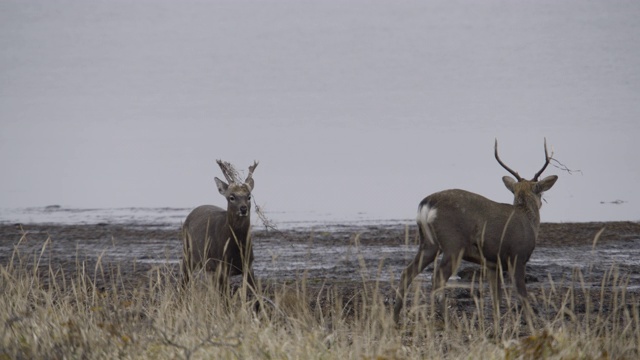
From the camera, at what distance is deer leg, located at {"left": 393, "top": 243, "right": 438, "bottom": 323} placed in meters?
10.6

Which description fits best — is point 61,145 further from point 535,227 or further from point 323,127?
point 535,227

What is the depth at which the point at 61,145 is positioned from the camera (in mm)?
60875

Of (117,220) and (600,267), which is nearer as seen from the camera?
(600,267)

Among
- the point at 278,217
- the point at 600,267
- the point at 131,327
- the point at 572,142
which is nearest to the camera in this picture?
the point at 131,327

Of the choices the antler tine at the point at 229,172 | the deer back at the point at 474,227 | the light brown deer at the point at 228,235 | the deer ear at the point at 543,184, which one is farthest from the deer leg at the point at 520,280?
the antler tine at the point at 229,172

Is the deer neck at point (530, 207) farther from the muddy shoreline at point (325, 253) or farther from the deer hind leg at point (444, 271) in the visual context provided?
the deer hind leg at point (444, 271)

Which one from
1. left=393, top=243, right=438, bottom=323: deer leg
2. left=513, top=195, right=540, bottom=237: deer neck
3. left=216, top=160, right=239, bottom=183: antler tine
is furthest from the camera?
left=216, top=160, right=239, bottom=183: antler tine

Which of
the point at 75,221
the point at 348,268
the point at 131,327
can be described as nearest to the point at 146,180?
the point at 75,221

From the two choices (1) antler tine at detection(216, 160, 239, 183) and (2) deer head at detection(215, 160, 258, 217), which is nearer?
(2) deer head at detection(215, 160, 258, 217)

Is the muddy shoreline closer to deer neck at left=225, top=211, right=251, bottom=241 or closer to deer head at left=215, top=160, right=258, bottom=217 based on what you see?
deer neck at left=225, top=211, right=251, bottom=241

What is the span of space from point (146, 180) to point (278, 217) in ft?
47.0

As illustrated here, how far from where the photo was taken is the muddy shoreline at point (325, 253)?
44.8ft

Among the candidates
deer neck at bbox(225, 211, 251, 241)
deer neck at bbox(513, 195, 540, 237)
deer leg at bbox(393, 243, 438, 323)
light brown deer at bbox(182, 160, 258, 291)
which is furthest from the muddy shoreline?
deer neck at bbox(513, 195, 540, 237)

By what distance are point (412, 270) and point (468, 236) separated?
27.8 inches
